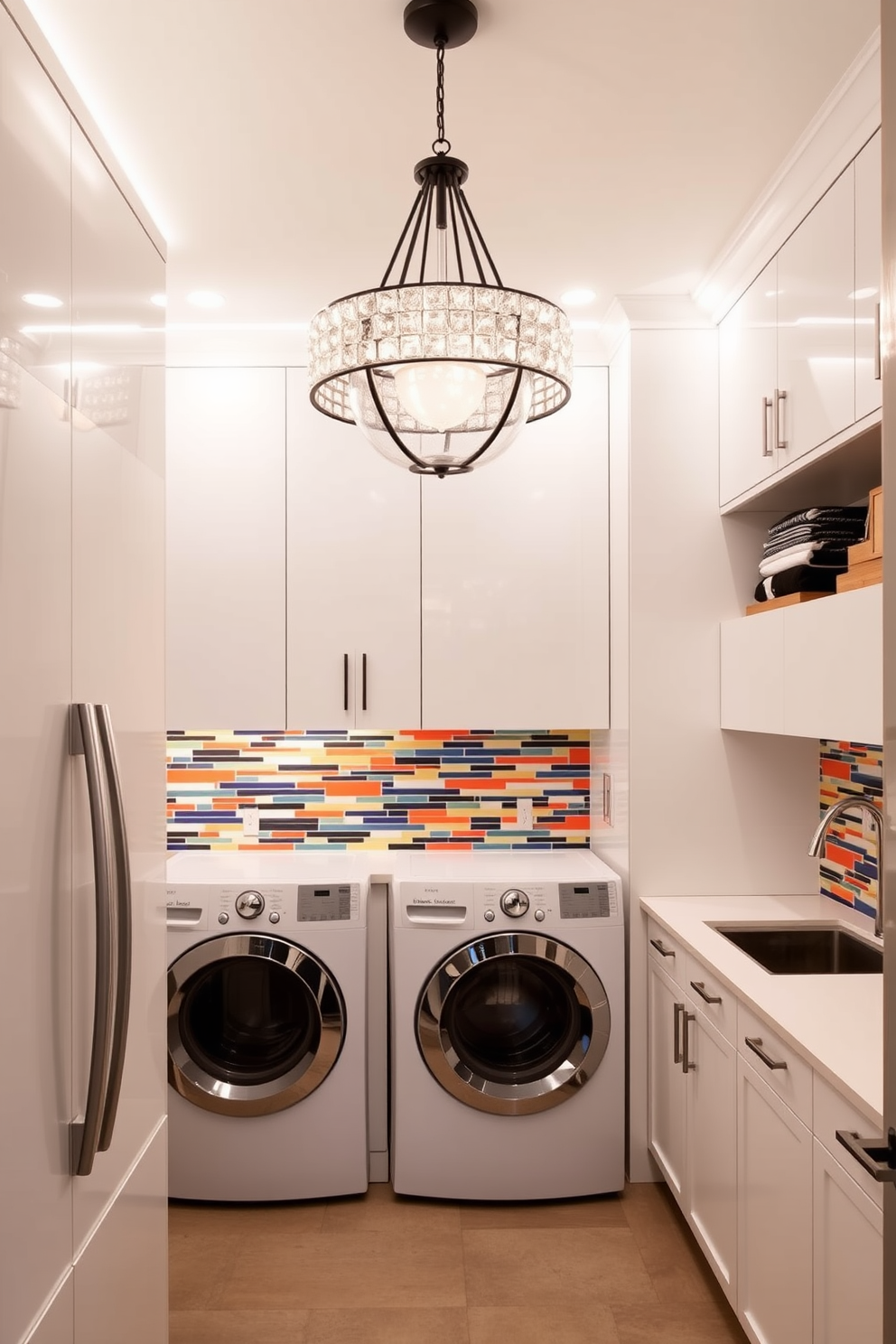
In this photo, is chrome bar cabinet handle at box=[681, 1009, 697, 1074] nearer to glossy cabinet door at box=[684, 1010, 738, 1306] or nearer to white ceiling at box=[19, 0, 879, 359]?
glossy cabinet door at box=[684, 1010, 738, 1306]

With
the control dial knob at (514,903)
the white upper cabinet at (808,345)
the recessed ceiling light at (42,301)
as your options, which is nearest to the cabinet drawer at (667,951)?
the control dial knob at (514,903)

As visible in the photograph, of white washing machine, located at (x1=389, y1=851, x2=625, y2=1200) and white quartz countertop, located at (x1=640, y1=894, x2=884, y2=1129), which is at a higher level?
white quartz countertop, located at (x1=640, y1=894, x2=884, y2=1129)

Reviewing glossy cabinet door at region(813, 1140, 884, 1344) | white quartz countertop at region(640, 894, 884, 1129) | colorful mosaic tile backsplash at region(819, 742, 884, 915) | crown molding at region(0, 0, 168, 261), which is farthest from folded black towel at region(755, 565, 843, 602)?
crown molding at region(0, 0, 168, 261)

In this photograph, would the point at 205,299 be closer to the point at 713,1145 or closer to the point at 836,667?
the point at 836,667

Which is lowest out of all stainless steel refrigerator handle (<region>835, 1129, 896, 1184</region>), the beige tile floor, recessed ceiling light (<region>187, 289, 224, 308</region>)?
the beige tile floor

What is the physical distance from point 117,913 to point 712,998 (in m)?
1.47

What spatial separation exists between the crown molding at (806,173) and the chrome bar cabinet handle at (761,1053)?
5.59ft

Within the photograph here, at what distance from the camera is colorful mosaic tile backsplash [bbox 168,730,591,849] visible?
354 centimetres

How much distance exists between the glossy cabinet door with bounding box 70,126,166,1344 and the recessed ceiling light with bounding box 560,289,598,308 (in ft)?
5.10

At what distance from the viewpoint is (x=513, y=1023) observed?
2.91 meters

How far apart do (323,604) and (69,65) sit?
167cm

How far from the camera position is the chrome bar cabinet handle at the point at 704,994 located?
223 cm

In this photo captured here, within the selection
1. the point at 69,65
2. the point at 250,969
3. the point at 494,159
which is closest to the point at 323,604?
the point at 250,969

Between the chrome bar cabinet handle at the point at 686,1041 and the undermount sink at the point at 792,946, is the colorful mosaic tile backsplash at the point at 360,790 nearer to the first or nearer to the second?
the undermount sink at the point at 792,946
